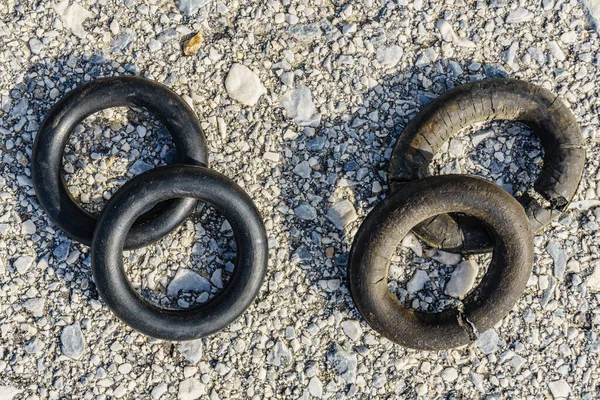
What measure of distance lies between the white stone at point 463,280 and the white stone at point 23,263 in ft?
7.47

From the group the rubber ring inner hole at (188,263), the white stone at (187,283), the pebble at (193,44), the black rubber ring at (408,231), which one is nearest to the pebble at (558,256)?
the black rubber ring at (408,231)

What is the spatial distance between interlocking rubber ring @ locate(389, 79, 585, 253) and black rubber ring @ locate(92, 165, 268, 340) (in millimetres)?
816

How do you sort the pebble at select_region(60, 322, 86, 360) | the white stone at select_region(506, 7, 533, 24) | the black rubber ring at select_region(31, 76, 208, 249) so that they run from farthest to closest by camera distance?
1. the white stone at select_region(506, 7, 533, 24)
2. the pebble at select_region(60, 322, 86, 360)
3. the black rubber ring at select_region(31, 76, 208, 249)

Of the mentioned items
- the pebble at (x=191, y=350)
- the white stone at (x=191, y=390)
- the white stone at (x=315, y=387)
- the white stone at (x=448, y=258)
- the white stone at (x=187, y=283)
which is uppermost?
the white stone at (x=448, y=258)

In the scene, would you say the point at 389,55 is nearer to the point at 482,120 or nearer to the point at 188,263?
the point at 482,120

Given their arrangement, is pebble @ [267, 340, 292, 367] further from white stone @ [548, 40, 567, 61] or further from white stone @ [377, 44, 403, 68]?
white stone @ [548, 40, 567, 61]

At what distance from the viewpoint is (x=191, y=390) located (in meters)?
3.48

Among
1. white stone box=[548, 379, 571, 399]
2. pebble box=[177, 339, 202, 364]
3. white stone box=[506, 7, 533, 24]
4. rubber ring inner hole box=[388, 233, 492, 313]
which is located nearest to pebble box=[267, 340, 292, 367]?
pebble box=[177, 339, 202, 364]

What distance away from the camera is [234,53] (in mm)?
3529

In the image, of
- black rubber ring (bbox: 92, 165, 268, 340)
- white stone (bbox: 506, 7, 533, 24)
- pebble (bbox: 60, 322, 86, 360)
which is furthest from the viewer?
white stone (bbox: 506, 7, 533, 24)

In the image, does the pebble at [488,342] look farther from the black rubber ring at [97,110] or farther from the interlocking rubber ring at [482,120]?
the black rubber ring at [97,110]

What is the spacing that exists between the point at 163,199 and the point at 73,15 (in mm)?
1248

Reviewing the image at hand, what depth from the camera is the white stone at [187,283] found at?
11.4 feet

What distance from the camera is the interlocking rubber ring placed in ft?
10.7
